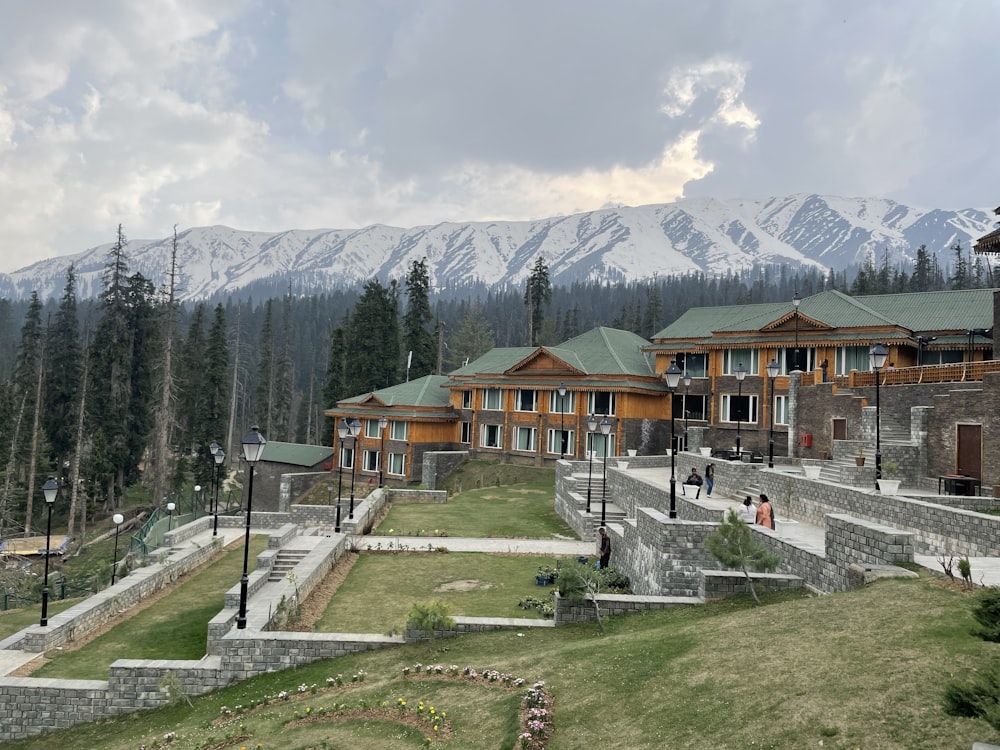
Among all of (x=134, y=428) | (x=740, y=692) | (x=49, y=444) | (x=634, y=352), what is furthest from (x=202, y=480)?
(x=740, y=692)

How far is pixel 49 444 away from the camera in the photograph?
56719 millimetres

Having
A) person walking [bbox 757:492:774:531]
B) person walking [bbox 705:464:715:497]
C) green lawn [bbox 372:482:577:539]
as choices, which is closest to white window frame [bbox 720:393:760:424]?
green lawn [bbox 372:482:577:539]

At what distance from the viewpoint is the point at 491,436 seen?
170ft

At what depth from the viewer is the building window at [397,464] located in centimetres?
5228

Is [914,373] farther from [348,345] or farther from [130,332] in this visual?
[130,332]

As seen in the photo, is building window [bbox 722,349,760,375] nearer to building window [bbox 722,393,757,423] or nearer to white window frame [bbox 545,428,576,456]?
building window [bbox 722,393,757,423]

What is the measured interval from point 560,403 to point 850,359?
19052mm

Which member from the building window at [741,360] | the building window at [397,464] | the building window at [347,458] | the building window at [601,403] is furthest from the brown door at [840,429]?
the building window at [347,458]

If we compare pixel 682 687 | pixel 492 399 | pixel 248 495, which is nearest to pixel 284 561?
pixel 248 495

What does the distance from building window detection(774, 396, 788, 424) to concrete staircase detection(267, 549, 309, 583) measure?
29.4m

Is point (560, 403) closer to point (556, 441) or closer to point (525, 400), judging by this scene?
point (556, 441)

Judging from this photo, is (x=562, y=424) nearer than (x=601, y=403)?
Yes

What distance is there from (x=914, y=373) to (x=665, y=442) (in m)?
22.1

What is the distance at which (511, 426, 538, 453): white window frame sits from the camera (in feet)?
161
